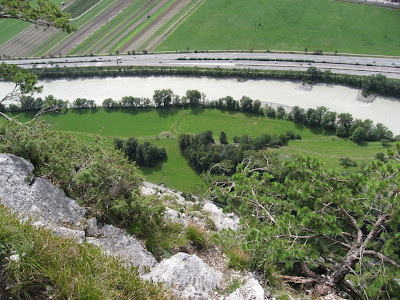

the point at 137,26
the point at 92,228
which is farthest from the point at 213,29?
the point at 92,228

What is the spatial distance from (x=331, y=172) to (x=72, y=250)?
45.4 feet

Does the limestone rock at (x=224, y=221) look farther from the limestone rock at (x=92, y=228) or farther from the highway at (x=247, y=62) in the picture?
the highway at (x=247, y=62)

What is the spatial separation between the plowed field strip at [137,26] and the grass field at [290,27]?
1442cm

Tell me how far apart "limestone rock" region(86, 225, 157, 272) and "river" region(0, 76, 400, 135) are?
244ft

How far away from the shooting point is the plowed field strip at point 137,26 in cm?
10512

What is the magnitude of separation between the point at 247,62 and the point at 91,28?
198ft

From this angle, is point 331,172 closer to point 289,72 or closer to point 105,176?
point 105,176

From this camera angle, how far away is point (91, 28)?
4429 inches

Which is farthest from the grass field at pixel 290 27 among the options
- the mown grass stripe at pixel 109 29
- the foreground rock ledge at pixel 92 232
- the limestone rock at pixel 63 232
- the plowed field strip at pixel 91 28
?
the limestone rock at pixel 63 232

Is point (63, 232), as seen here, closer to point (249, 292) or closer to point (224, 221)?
point (249, 292)

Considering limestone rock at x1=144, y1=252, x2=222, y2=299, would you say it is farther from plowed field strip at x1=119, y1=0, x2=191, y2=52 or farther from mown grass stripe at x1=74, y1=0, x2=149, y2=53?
mown grass stripe at x1=74, y1=0, x2=149, y2=53

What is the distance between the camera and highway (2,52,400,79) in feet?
285

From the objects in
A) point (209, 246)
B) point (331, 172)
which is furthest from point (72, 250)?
point (331, 172)

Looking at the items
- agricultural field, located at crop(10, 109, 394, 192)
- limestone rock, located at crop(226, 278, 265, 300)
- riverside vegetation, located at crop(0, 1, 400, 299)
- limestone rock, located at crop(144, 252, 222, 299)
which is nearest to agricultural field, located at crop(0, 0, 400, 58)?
agricultural field, located at crop(10, 109, 394, 192)
